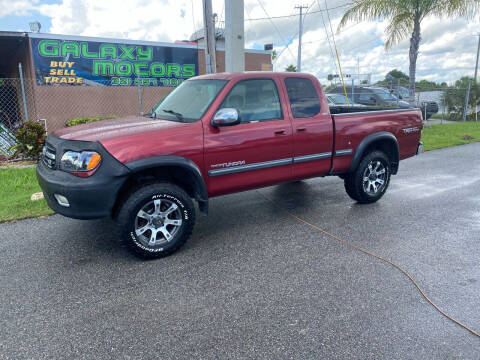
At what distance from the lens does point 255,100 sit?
15.4 ft

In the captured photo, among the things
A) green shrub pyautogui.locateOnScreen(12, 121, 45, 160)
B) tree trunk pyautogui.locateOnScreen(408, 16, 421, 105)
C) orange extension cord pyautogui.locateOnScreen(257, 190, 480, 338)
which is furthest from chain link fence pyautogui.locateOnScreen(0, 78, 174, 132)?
tree trunk pyautogui.locateOnScreen(408, 16, 421, 105)

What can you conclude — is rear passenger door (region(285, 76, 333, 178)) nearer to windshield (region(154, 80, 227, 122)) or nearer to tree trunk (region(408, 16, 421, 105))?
windshield (region(154, 80, 227, 122))

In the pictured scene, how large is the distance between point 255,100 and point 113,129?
1720mm

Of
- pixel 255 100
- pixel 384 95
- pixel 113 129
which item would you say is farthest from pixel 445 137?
pixel 113 129

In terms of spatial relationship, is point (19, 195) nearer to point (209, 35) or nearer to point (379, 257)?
point (379, 257)

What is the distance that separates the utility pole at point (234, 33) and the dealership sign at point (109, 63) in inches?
194

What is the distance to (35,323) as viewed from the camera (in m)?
2.94

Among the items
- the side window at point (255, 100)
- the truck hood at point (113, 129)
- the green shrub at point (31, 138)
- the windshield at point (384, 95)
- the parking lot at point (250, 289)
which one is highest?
the windshield at point (384, 95)

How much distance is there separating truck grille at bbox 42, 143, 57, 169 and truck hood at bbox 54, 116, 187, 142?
6.4 inches

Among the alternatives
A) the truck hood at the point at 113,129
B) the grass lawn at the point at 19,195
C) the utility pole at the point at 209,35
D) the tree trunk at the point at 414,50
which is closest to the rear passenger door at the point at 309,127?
the truck hood at the point at 113,129

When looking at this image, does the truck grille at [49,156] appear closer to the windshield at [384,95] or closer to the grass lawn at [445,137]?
the grass lawn at [445,137]

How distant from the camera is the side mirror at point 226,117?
4105 mm

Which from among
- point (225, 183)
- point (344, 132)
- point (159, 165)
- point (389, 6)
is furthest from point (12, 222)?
point (389, 6)

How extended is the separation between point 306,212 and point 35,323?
3.75m
